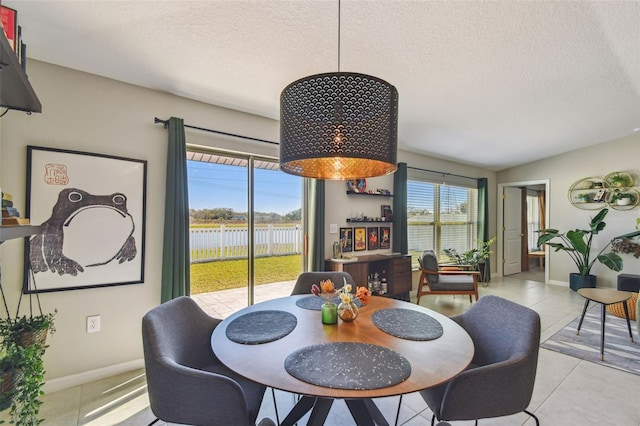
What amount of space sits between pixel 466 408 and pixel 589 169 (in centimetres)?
625

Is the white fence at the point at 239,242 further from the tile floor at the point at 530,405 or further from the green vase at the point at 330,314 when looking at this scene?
the green vase at the point at 330,314

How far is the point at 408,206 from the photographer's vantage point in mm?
4973

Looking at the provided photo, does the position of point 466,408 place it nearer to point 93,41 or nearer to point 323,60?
point 323,60

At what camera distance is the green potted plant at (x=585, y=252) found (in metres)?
4.64

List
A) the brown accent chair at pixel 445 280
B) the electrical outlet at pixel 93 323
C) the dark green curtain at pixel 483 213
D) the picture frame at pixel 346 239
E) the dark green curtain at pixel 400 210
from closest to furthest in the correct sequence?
the electrical outlet at pixel 93 323, the picture frame at pixel 346 239, the brown accent chair at pixel 445 280, the dark green curtain at pixel 400 210, the dark green curtain at pixel 483 213

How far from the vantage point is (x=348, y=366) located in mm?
1124

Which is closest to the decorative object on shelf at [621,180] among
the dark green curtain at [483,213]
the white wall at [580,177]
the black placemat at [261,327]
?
the white wall at [580,177]

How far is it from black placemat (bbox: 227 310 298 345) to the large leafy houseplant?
536cm

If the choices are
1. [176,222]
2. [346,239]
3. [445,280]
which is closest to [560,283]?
[445,280]

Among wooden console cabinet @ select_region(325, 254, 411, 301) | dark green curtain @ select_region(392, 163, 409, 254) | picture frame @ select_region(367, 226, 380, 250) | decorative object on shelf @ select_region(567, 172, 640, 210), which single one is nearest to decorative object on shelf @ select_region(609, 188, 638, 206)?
decorative object on shelf @ select_region(567, 172, 640, 210)

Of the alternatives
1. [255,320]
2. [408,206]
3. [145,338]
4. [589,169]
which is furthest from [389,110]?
[589,169]

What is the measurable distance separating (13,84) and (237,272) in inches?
92.0

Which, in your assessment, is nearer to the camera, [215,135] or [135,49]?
[135,49]

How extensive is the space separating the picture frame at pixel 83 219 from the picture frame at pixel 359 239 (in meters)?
2.62
